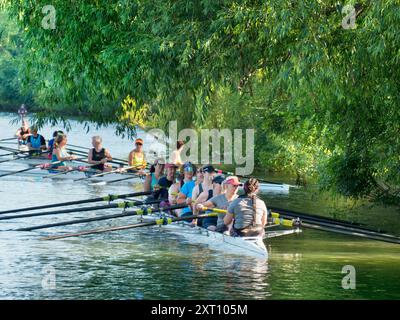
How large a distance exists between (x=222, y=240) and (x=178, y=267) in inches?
50.1

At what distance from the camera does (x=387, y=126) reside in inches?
843

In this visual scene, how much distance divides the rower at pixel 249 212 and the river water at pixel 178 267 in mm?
691

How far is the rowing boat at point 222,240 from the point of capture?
2006 cm

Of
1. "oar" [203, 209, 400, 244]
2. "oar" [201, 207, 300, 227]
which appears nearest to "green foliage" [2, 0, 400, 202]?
"oar" [203, 209, 400, 244]

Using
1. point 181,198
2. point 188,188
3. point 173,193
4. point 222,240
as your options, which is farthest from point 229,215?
point 173,193

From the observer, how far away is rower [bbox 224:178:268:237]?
64.6ft

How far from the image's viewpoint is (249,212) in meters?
19.9

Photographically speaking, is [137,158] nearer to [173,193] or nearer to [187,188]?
[173,193]

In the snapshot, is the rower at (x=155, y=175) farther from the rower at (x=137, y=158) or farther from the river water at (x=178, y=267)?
the rower at (x=137, y=158)

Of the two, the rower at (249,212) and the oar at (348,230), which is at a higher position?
the rower at (249,212)

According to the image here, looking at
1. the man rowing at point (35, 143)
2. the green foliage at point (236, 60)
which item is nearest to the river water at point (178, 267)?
the green foliage at point (236, 60)

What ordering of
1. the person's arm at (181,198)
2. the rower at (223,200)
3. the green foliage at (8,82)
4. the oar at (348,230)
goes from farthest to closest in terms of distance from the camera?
the green foliage at (8,82) → the person's arm at (181,198) → the rower at (223,200) → the oar at (348,230)

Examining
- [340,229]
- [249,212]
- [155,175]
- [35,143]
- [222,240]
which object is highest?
[35,143]
